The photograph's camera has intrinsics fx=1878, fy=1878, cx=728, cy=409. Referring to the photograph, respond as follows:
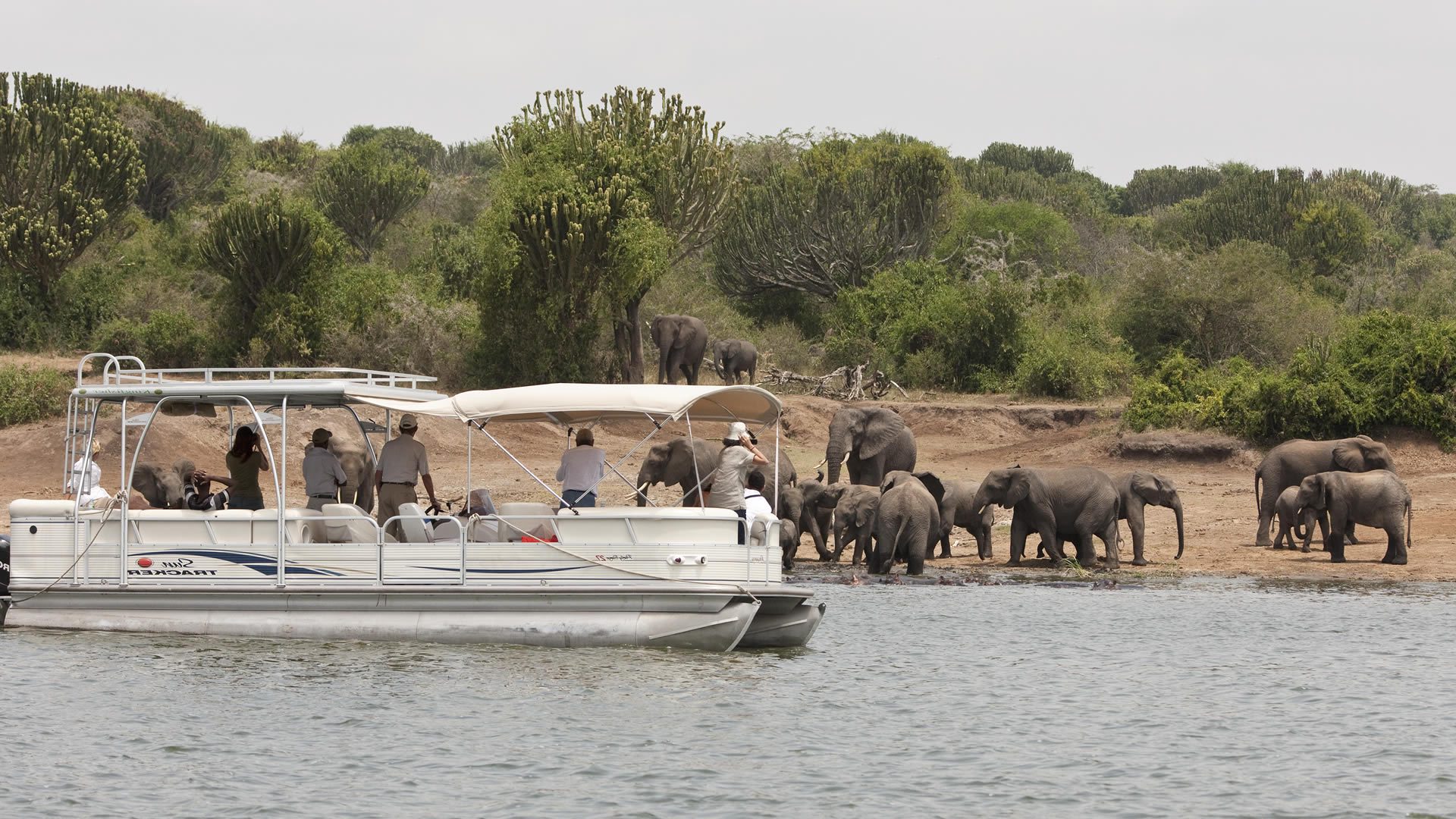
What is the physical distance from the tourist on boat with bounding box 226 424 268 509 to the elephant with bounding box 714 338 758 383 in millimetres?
24612

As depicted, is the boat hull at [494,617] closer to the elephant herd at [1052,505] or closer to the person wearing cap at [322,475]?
the person wearing cap at [322,475]

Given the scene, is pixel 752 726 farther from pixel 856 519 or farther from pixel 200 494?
pixel 856 519

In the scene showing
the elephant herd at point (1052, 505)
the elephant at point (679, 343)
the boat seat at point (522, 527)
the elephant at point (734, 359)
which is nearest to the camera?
the boat seat at point (522, 527)

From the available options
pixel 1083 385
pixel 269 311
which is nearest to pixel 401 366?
pixel 269 311

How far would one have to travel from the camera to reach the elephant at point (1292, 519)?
24.9 metres

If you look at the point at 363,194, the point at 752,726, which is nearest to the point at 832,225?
the point at 363,194

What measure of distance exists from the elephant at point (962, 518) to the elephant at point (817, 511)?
158cm

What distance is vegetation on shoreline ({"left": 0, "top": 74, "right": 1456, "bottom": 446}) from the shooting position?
3572cm

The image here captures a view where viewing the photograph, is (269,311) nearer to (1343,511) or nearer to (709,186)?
(709,186)

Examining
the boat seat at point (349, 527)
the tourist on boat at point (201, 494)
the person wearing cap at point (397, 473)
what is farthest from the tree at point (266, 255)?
the boat seat at point (349, 527)

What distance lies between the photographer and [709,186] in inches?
1598

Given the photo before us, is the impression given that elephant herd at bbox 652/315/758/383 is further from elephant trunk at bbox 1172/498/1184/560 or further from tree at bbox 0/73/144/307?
elephant trunk at bbox 1172/498/1184/560

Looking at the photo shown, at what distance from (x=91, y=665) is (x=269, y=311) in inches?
910

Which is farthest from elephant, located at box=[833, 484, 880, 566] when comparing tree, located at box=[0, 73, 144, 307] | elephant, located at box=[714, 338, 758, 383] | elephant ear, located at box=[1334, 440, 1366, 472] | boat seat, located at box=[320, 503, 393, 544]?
tree, located at box=[0, 73, 144, 307]
